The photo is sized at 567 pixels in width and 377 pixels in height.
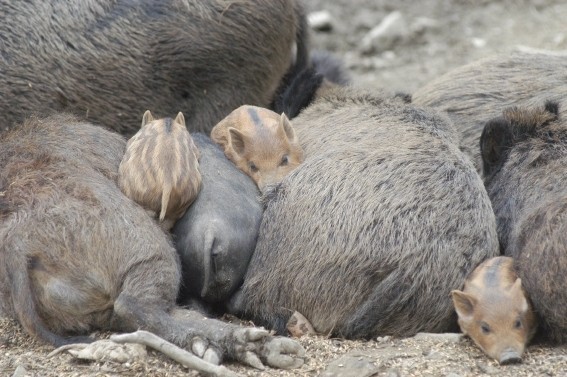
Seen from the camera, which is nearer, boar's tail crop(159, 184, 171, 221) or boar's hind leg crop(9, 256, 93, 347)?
boar's hind leg crop(9, 256, 93, 347)

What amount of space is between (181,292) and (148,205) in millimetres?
490

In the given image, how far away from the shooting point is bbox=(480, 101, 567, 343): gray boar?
5.40 meters

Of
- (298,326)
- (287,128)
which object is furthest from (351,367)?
(287,128)

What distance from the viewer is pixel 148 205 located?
18.5ft

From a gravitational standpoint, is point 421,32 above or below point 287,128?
above

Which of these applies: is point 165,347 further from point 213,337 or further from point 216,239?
point 216,239

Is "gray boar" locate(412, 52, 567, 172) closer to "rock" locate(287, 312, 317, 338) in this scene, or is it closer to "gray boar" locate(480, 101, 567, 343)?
"gray boar" locate(480, 101, 567, 343)

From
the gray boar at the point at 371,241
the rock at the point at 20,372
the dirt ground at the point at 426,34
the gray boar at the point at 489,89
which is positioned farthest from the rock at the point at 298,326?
the dirt ground at the point at 426,34

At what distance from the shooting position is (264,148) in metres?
6.25

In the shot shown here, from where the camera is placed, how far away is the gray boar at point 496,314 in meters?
5.22

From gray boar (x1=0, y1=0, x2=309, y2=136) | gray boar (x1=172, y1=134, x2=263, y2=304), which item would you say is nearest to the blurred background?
gray boar (x1=0, y1=0, x2=309, y2=136)

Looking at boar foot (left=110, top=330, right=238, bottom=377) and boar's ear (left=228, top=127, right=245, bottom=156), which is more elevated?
boar's ear (left=228, top=127, right=245, bottom=156)

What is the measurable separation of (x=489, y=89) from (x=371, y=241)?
2.29m

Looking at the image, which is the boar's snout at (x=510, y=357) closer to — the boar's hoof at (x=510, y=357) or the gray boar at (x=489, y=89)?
the boar's hoof at (x=510, y=357)
